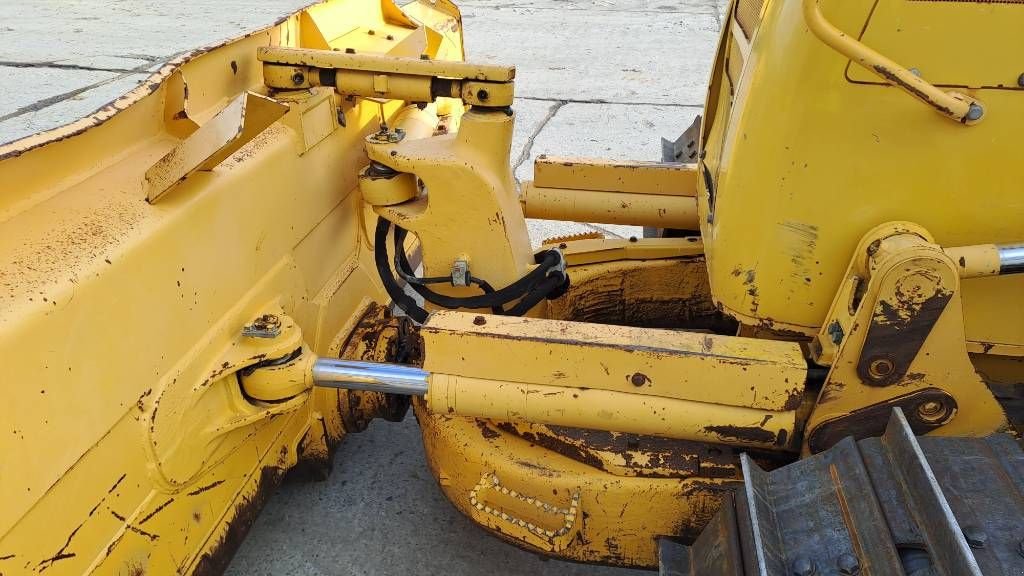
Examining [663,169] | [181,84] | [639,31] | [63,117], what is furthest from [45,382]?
[639,31]

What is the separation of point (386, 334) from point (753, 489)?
3.36ft

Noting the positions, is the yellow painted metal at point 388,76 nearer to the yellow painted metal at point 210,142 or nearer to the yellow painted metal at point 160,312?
the yellow painted metal at point 160,312

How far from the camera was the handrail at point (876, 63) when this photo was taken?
1154 mm

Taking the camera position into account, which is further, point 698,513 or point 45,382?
point 698,513

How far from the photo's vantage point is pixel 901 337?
1.35 m

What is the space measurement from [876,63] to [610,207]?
118cm

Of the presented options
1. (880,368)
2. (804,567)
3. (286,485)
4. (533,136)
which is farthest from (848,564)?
(533,136)

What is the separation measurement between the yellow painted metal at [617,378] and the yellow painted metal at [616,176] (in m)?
0.85

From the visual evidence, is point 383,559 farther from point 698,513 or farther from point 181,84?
point 181,84

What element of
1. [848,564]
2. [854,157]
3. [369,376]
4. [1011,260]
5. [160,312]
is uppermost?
[854,157]

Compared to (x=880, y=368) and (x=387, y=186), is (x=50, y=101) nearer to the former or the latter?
(x=387, y=186)

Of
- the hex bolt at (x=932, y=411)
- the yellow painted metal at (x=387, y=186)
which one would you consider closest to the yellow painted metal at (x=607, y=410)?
the hex bolt at (x=932, y=411)

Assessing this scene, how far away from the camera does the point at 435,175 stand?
1.77 meters

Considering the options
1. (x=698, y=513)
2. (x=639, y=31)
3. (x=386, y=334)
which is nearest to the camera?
(x=698, y=513)
